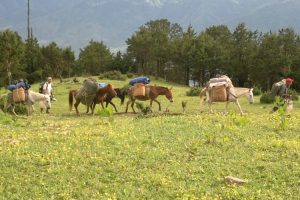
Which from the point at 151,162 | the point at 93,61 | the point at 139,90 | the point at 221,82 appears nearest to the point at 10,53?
the point at 93,61

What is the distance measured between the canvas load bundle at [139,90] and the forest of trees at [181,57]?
103ft

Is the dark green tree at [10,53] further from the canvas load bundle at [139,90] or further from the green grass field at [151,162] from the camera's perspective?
the green grass field at [151,162]

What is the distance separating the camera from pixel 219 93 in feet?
69.5

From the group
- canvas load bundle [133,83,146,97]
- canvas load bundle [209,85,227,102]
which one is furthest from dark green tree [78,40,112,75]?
canvas load bundle [209,85,227,102]

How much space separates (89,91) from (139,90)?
2.73 m

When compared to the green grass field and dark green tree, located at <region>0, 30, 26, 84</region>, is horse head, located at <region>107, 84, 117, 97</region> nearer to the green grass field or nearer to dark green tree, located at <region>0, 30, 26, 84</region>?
the green grass field

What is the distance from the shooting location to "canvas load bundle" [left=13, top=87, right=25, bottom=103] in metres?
23.0

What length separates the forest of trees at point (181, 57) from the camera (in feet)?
190

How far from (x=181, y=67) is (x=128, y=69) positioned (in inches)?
309

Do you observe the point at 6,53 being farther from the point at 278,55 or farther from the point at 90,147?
the point at 90,147

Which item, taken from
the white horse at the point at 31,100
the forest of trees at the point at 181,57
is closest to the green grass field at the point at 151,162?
the white horse at the point at 31,100

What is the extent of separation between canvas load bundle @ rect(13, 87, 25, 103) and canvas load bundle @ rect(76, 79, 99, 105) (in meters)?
2.68

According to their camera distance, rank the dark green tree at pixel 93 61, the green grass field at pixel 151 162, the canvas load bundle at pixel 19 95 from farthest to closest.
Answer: the dark green tree at pixel 93 61
the canvas load bundle at pixel 19 95
the green grass field at pixel 151 162

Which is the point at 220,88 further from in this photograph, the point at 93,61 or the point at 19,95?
the point at 93,61
